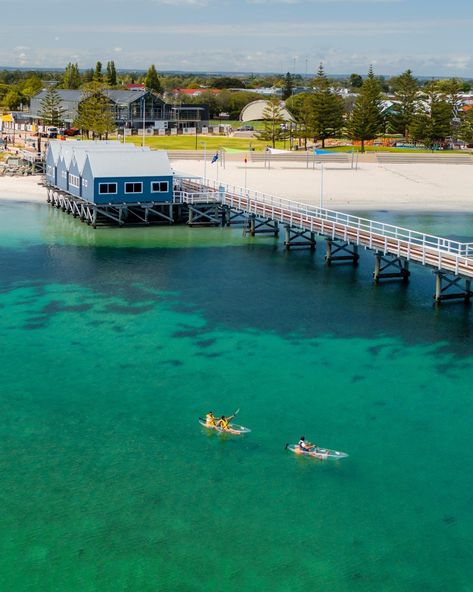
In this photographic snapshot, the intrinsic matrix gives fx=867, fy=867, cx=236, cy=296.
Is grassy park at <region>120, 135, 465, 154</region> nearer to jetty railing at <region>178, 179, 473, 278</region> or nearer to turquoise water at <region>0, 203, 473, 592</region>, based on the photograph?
jetty railing at <region>178, 179, 473, 278</region>

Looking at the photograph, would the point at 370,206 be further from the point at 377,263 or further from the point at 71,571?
the point at 71,571

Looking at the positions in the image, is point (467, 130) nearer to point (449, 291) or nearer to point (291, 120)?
point (291, 120)

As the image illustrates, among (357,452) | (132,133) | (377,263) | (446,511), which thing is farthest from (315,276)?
(132,133)

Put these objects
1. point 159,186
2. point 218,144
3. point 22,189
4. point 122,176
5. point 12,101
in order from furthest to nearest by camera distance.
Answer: point 12,101 < point 218,144 < point 22,189 < point 159,186 < point 122,176

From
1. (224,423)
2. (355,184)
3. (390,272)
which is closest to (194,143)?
(355,184)

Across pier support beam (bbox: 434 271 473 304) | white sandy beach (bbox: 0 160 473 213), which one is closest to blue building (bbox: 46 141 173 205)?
white sandy beach (bbox: 0 160 473 213)
